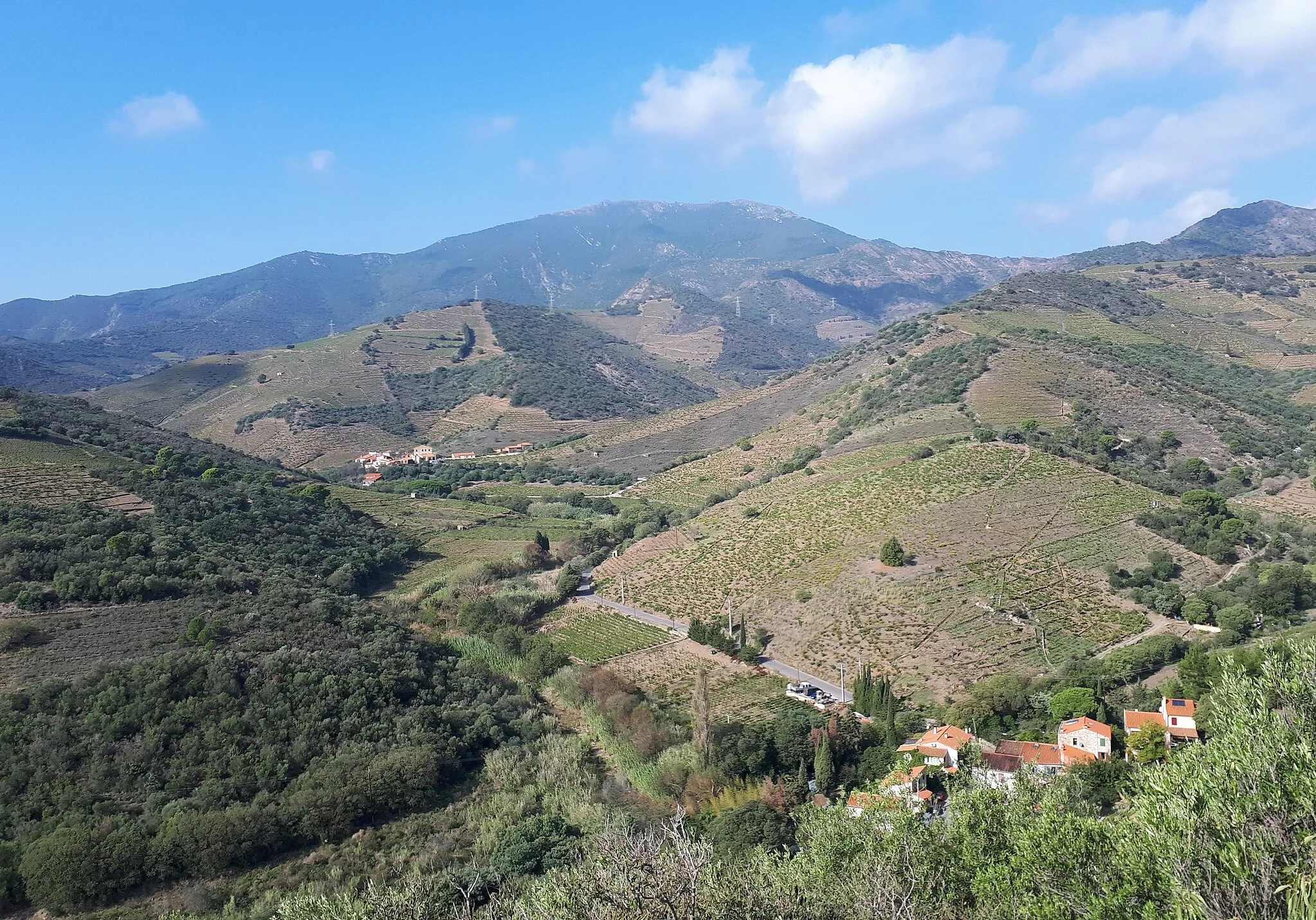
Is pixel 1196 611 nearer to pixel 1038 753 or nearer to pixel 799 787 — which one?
pixel 1038 753

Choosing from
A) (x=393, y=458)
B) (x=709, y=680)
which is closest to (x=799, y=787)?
(x=709, y=680)

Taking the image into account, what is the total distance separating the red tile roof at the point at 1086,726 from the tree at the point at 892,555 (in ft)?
45.7

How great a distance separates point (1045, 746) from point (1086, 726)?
5.70ft

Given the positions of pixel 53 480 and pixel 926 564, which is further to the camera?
pixel 53 480

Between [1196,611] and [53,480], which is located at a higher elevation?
[53,480]

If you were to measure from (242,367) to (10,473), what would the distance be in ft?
360

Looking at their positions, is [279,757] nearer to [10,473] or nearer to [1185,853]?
[1185,853]

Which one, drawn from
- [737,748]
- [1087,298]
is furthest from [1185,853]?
[1087,298]

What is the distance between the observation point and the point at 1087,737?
82.9 ft

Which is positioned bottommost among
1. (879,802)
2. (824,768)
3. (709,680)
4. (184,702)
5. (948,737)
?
(709,680)

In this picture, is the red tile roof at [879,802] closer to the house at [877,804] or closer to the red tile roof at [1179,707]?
the house at [877,804]

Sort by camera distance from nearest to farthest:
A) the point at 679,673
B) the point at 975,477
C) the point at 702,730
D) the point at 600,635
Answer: the point at 702,730 < the point at 679,673 < the point at 600,635 < the point at 975,477

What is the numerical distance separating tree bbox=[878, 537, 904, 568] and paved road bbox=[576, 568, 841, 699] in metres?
8.32

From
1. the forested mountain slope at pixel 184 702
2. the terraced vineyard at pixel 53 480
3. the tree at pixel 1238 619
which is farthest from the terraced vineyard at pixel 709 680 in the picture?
the terraced vineyard at pixel 53 480
